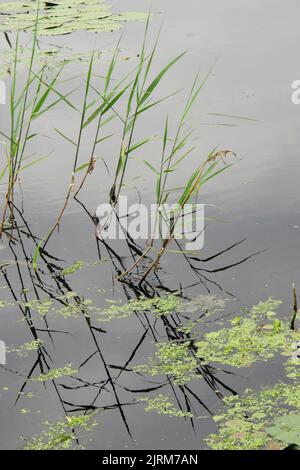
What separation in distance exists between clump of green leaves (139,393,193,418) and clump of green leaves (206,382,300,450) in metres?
0.10

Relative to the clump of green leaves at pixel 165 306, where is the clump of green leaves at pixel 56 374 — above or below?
below

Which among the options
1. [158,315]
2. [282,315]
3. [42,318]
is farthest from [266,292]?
[42,318]

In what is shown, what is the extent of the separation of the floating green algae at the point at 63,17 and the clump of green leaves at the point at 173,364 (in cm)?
417

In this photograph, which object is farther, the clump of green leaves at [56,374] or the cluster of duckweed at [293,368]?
the clump of green leaves at [56,374]

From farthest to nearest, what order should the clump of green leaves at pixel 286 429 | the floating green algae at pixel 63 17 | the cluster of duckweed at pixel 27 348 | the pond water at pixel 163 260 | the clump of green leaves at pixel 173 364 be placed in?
the floating green algae at pixel 63 17 < the cluster of duckweed at pixel 27 348 < the clump of green leaves at pixel 173 364 < the pond water at pixel 163 260 < the clump of green leaves at pixel 286 429

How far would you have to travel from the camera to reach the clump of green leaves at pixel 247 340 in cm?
308

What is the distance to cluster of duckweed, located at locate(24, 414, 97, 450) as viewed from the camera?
2723 mm

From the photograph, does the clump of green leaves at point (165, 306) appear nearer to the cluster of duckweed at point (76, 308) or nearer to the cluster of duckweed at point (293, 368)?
the cluster of duckweed at point (76, 308)

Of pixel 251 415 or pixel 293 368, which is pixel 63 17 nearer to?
pixel 293 368

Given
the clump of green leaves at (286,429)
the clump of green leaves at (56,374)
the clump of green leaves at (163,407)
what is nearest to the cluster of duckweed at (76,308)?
the clump of green leaves at (56,374)

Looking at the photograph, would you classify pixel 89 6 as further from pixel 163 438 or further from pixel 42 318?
pixel 163 438

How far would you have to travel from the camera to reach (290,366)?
3.01 meters

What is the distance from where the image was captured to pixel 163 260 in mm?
3807

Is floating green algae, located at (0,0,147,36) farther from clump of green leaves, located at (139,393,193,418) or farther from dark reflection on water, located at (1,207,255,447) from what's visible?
clump of green leaves, located at (139,393,193,418)
